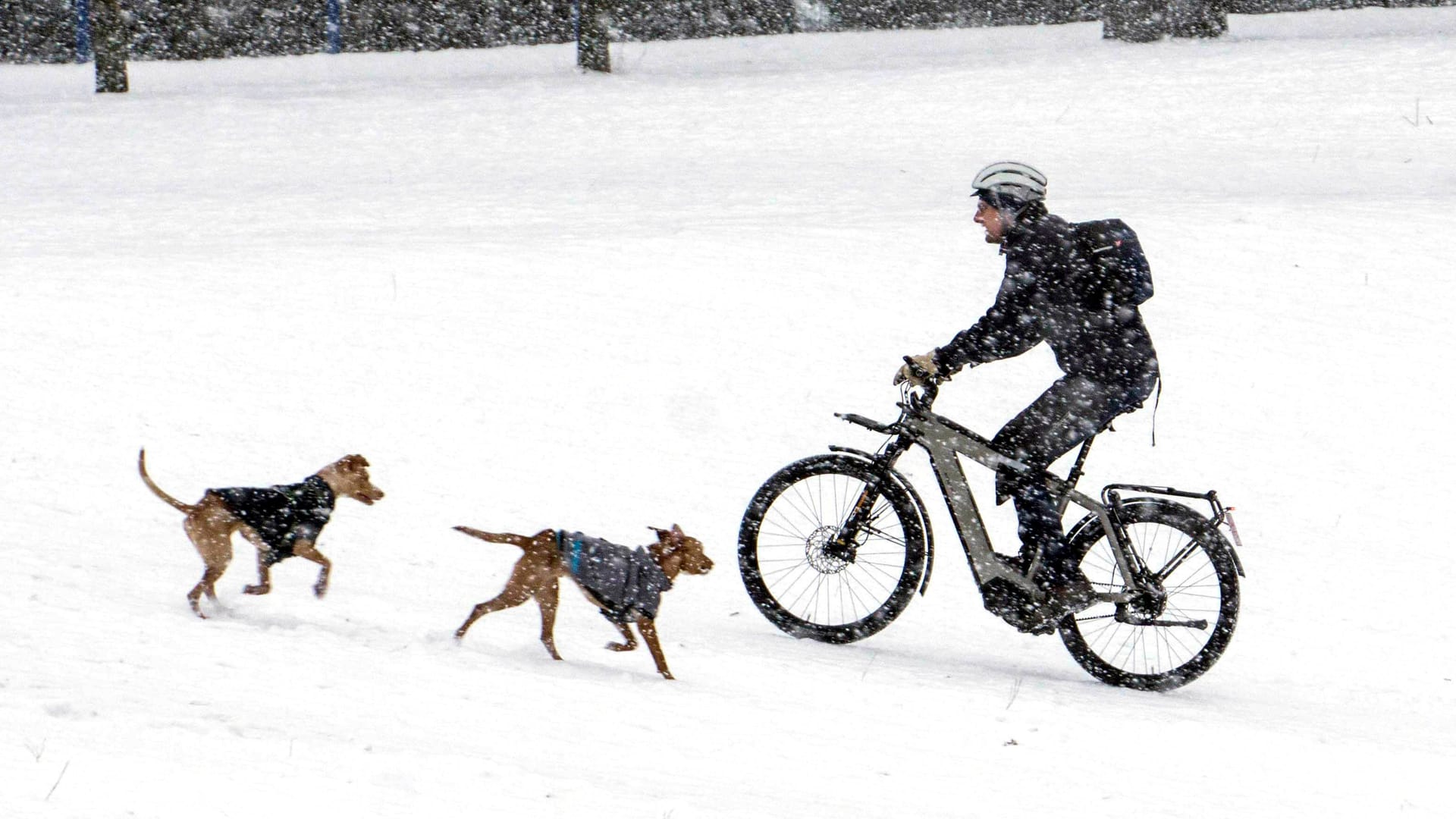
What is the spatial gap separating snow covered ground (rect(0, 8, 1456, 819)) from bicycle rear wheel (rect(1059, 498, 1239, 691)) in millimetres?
169

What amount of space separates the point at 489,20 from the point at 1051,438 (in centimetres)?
1828

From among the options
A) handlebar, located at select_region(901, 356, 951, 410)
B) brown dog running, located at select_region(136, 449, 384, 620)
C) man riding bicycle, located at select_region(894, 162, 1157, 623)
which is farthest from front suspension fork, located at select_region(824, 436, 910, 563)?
brown dog running, located at select_region(136, 449, 384, 620)

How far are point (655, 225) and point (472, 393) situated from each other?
3.11 m

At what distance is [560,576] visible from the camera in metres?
4.93

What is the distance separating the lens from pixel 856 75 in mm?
17875

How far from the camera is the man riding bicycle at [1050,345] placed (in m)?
5.18

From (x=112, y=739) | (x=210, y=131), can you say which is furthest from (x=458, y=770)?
(x=210, y=131)

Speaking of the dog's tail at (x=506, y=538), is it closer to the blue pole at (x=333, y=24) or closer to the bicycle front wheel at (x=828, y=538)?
the bicycle front wheel at (x=828, y=538)

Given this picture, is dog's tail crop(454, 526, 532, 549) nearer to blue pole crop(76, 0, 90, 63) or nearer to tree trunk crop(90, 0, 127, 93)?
tree trunk crop(90, 0, 127, 93)

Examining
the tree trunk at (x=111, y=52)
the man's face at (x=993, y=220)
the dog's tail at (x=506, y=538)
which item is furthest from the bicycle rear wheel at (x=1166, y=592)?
the tree trunk at (x=111, y=52)

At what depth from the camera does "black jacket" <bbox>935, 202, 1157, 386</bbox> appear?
517 centimetres

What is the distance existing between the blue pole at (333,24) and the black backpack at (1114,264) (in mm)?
18601

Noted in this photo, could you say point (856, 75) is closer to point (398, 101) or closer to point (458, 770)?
point (398, 101)

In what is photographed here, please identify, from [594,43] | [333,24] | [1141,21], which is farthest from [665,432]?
[333,24]
